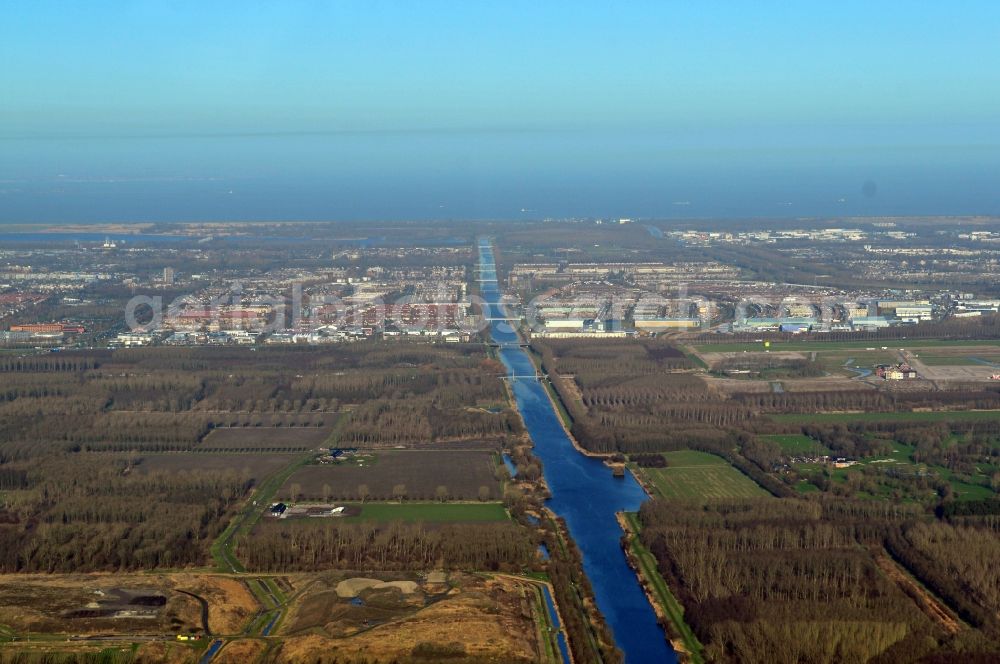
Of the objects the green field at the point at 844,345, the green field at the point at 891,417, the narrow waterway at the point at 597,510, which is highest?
the green field at the point at 844,345

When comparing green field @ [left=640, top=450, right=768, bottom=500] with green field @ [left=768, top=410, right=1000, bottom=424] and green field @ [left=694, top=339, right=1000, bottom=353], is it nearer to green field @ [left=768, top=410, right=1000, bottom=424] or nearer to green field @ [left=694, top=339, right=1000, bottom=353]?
green field @ [left=768, top=410, right=1000, bottom=424]

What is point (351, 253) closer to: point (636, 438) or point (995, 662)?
point (636, 438)

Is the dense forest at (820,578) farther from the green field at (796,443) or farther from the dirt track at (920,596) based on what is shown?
the green field at (796,443)

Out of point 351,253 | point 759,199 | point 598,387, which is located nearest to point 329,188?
point 759,199

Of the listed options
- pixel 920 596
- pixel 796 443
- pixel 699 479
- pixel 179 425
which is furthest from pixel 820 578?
pixel 179 425

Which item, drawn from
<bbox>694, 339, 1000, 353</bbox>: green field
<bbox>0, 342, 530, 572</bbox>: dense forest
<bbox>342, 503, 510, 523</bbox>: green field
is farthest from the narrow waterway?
<bbox>694, 339, 1000, 353</bbox>: green field

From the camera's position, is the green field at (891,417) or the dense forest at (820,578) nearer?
the dense forest at (820,578)

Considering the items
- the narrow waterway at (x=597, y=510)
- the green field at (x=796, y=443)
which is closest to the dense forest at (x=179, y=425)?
the narrow waterway at (x=597, y=510)
